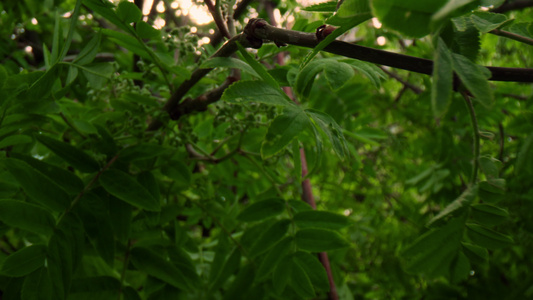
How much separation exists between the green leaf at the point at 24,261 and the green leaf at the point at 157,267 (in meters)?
0.24

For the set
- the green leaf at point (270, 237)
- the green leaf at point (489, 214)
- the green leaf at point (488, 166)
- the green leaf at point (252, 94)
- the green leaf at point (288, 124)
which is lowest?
the green leaf at point (270, 237)

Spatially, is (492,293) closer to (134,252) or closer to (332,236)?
(332,236)

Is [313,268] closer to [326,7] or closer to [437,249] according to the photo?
[437,249]

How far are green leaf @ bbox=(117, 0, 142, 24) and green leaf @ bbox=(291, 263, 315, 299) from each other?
0.62 meters

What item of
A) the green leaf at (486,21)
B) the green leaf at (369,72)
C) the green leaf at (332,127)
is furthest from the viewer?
the green leaf at (369,72)

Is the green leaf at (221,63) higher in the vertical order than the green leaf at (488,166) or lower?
higher

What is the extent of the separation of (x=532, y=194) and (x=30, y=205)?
1491mm

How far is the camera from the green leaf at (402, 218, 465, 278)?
62 cm

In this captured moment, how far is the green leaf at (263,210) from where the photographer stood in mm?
1036

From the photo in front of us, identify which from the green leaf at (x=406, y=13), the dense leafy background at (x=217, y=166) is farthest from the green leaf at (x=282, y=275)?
the green leaf at (x=406, y=13)

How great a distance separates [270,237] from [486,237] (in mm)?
470

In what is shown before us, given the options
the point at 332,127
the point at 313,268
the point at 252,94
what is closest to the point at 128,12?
the point at 252,94

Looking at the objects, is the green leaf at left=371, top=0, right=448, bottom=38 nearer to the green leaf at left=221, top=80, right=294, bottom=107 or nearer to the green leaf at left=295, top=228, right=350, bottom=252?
the green leaf at left=221, top=80, right=294, bottom=107

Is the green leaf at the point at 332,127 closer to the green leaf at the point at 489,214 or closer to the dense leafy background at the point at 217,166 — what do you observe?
the dense leafy background at the point at 217,166
